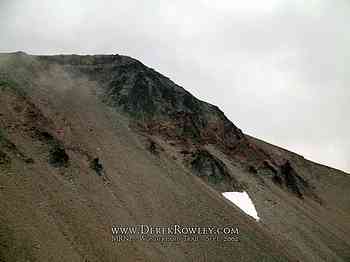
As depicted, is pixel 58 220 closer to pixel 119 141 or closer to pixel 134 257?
pixel 134 257

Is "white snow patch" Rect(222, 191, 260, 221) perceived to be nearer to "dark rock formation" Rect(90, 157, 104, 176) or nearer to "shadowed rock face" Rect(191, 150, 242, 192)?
"shadowed rock face" Rect(191, 150, 242, 192)

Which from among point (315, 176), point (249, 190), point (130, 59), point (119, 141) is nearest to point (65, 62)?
point (130, 59)

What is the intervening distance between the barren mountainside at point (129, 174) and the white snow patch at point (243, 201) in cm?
106

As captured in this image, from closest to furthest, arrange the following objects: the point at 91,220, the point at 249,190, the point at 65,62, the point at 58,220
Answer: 1. the point at 58,220
2. the point at 91,220
3. the point at 249,190
4. the point at 65,62

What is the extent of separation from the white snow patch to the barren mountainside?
106 centimetres

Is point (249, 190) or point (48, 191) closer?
point (48, 191)

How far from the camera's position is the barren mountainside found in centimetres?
4066

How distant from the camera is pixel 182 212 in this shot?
51.5 meters

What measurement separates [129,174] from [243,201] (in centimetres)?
1604

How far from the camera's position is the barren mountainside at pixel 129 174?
40656mm

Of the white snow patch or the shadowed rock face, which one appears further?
the shadowed rock face

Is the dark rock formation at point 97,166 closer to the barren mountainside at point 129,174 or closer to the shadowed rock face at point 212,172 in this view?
the barren mountainside at point 129,174

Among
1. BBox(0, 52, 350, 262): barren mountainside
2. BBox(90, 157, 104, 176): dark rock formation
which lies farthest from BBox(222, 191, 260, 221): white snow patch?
BBox(90, 157, 104, 176): dark rock formation

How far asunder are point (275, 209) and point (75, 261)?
114ft
